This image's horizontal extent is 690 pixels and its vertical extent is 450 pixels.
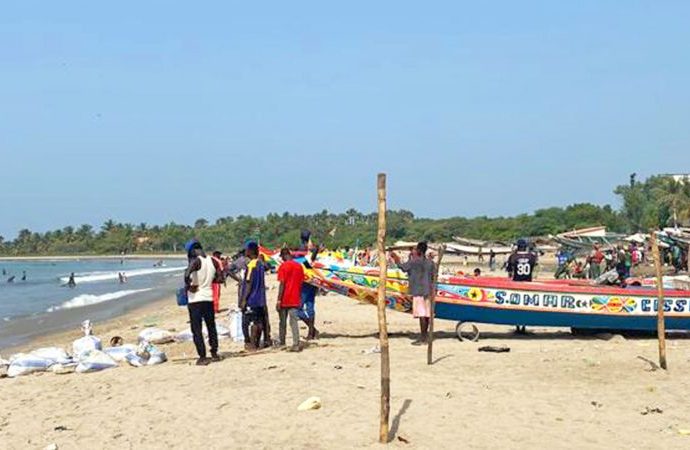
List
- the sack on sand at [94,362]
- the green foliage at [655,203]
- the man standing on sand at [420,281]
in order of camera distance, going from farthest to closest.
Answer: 1. the green foliage at [655,203]
2. the man standing on sand at [420,281]
3. the sack on sand at [94,362]

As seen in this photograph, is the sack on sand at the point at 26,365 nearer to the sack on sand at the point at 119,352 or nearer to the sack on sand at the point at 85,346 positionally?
the sack on sand at the point at 85,346

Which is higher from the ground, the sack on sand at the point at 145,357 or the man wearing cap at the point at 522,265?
the man wearing cap at the point at 522,265

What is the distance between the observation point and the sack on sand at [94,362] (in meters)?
11.1

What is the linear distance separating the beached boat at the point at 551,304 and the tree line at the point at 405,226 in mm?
9361

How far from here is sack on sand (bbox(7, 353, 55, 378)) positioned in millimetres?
11203

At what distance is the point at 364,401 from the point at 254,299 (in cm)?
390

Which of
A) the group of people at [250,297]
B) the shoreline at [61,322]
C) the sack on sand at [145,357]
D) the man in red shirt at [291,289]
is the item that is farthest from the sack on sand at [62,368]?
the shoreline at [61,322]

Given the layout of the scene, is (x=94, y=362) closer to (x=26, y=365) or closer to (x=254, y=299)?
(x=26, y=365)

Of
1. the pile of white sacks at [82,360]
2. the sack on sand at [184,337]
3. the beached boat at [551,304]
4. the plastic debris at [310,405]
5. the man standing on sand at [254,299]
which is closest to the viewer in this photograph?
the plastic debris at [310,405]

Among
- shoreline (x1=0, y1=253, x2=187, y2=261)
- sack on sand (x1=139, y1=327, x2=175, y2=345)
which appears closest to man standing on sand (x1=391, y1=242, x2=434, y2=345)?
sack on sand (x1=139, y1=327, x2=175, y2=345)

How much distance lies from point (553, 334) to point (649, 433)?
23.2 feet

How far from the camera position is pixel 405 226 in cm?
11631

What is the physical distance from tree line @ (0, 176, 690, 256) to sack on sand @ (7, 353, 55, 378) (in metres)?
10.6

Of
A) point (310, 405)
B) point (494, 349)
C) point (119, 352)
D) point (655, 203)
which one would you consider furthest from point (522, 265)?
point (655, 203)
